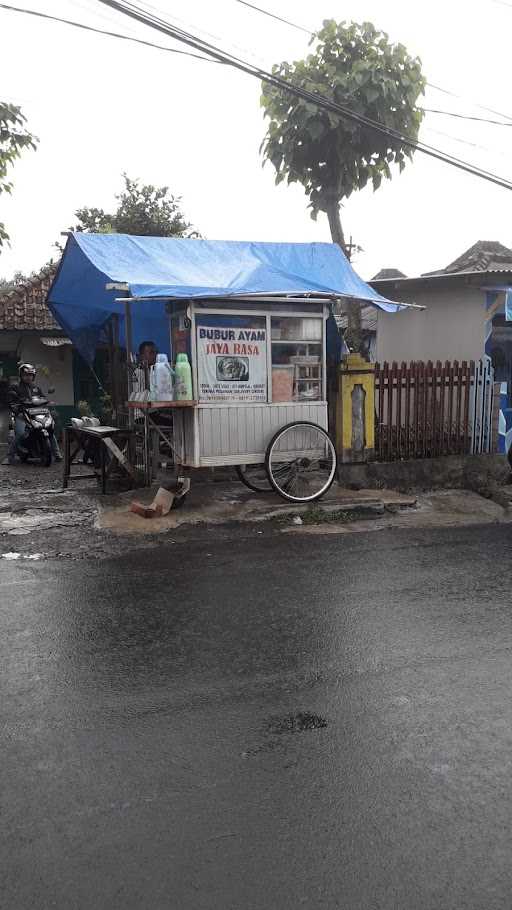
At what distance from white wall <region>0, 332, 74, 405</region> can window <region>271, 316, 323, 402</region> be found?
349 inches

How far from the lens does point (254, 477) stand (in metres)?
9.18

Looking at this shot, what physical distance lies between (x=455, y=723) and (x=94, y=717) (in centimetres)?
167

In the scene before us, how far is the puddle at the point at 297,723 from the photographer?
11.0 feet

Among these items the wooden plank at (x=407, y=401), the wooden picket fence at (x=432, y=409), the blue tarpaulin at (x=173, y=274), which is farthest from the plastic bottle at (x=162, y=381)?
the wooden plank at (x=407, y=401)

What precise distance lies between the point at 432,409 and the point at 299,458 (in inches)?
110

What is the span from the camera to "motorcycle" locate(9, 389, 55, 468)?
1220cm

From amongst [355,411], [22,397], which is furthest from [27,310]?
[355,411]

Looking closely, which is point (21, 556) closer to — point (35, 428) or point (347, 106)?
point (35, 428)

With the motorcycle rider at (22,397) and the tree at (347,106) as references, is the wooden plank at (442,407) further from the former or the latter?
the motorcycle rider at (22,397)

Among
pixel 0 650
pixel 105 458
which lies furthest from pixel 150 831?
pixel 105 458

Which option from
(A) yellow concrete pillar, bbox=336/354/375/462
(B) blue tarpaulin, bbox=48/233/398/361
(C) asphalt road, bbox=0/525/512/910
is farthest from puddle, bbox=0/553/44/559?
(A) yellow concrete pillar, bbox=336/354/375/462

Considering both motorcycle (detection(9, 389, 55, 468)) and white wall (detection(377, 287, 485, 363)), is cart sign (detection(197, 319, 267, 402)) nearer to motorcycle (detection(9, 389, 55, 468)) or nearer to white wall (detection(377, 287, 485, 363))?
white wall (detection(377, 287, 485, 363))

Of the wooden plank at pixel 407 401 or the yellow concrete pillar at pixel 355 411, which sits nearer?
the yellow concrete pillar at pixel 355 411

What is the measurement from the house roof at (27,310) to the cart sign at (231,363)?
8.46 metres
